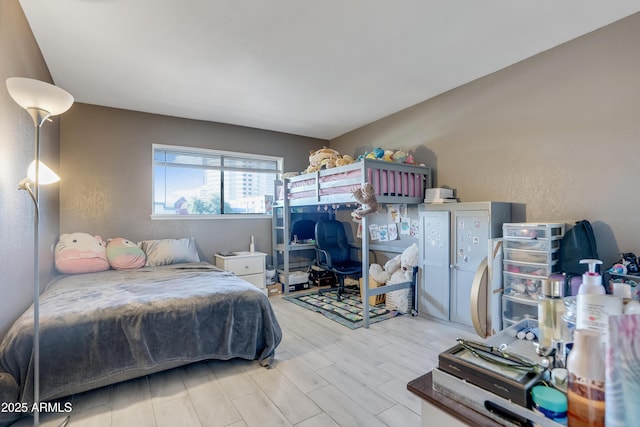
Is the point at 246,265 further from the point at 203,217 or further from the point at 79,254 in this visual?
the point at 79,254

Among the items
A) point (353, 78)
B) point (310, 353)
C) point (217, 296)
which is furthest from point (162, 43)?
point (310, 353)

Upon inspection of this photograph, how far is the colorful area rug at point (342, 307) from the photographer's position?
3.41 m

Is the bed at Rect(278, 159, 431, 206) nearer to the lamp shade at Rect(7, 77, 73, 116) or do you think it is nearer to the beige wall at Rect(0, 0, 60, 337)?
the lamp shade at Rect(7, 77, 73, 116)

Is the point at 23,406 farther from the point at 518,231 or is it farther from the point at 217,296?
the point at 518,231

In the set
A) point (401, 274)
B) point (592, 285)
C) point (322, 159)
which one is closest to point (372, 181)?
point (322, 159)

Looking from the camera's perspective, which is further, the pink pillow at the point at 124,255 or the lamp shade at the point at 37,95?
the pink pillow at the point at 124,255

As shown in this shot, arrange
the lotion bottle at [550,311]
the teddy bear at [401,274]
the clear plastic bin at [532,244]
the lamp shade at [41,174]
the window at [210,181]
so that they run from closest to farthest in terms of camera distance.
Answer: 1. the lotion bottle at [550,311]
2. the lamp shade at [41,174]
3. the clear plastic bin at [532,244]
4. the teddy bear at [401,274]
5. the window at [210,181]

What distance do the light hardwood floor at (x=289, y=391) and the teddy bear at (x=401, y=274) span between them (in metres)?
0.73

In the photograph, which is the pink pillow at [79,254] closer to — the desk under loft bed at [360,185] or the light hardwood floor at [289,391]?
the light hardwood floor at [289,391]

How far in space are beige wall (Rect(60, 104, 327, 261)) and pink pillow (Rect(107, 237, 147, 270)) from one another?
0.34 m

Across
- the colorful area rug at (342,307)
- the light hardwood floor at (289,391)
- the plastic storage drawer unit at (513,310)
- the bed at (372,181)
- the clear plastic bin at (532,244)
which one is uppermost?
the bed at (372,181)

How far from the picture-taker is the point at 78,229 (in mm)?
3650

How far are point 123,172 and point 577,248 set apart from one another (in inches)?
192

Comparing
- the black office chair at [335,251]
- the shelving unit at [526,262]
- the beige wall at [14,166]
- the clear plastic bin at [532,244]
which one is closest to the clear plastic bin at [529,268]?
the shelving unit at [526,262]
